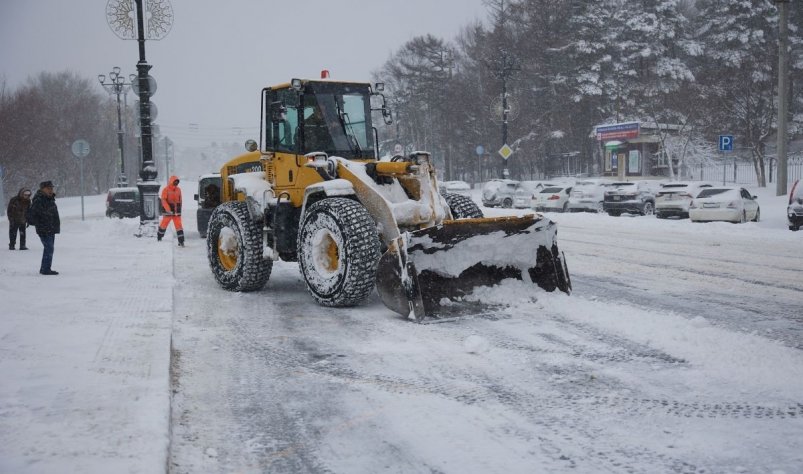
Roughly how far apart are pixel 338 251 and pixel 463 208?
217cm

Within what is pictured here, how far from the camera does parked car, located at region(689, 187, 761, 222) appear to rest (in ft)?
70.4

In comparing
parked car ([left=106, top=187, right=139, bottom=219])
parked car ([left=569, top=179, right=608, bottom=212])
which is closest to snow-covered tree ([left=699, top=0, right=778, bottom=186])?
parked car ([left=569, top=179, right=608, bottom=212])

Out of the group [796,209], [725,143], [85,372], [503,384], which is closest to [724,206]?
[796,209]

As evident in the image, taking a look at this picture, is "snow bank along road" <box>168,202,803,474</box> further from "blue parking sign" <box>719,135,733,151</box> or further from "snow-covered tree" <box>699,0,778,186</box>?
"snow-covered tree" <box>699,0,778,186</box>

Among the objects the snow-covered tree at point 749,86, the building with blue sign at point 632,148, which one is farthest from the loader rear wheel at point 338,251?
the building with blue sign at point 632,148

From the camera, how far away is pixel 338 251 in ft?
25.8

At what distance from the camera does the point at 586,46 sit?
169ft

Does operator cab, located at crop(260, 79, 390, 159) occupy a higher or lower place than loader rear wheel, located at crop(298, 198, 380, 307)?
higher

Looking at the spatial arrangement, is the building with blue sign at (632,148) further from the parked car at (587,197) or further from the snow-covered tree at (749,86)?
the parked car at (587,197)

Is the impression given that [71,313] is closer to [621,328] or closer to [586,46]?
[621,328]

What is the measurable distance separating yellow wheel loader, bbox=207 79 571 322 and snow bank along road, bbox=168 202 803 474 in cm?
34

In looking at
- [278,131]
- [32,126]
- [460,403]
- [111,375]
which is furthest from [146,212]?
[32,126]

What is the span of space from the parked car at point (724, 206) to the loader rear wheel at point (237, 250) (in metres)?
16.9

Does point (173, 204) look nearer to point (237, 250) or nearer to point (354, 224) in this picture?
point (237, 250)
